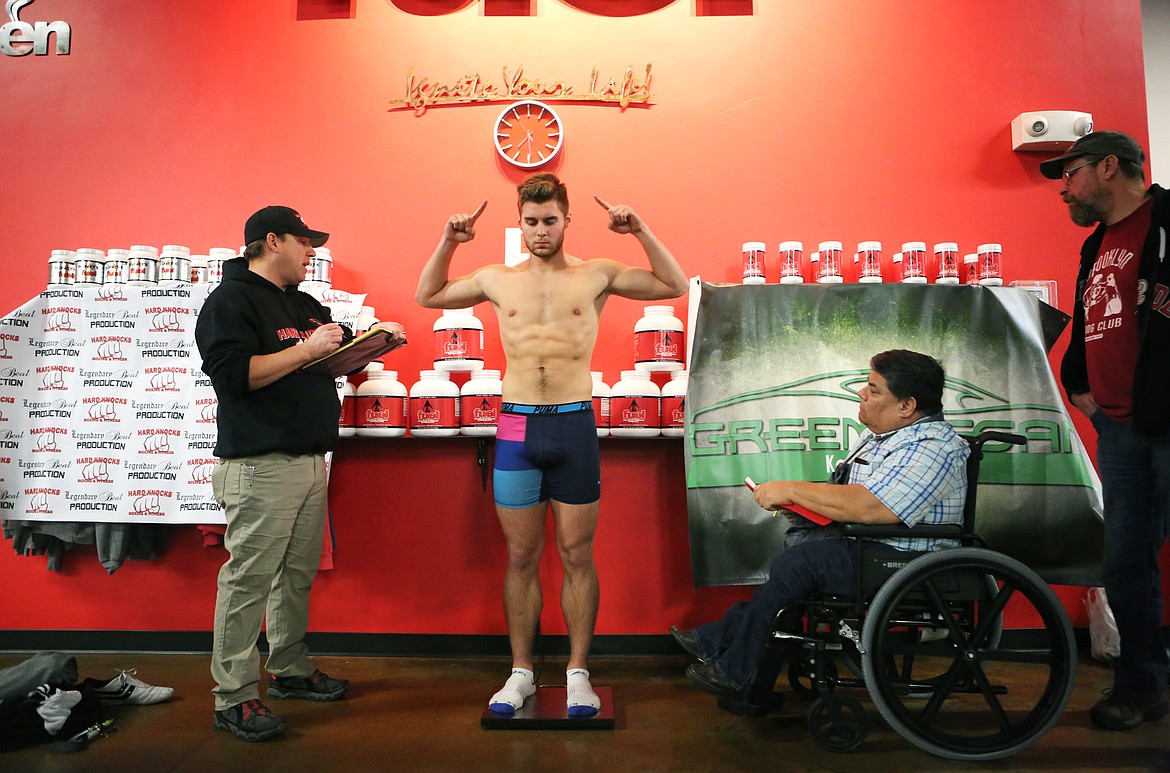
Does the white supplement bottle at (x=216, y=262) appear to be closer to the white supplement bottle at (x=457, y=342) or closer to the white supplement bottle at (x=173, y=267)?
the white supplement bottle at (x=173, y=267)

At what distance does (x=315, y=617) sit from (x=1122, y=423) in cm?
332

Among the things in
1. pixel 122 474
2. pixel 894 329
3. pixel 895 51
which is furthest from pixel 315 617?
pixel 895 51

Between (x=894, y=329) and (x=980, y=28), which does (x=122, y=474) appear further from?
(x=980, y=28)

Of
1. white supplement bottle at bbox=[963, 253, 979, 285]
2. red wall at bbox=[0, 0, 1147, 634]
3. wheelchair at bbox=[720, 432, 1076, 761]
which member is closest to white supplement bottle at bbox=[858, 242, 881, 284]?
red wall at bbox=[0, 0, 1147, 634]

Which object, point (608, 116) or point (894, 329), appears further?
point (608, 116)

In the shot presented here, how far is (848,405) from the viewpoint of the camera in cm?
335

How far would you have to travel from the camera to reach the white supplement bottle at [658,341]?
10.9 feet

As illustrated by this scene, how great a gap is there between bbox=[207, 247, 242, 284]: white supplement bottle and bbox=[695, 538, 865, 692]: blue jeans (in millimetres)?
2646

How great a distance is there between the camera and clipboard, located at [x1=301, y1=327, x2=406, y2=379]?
2.69m

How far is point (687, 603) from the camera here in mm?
3564

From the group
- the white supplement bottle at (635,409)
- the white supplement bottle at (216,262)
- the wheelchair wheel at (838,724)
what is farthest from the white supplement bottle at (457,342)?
the wheelchair wheel at (838,724)

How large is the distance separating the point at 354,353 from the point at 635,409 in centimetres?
120

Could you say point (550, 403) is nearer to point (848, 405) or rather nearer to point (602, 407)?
point (602, 407)

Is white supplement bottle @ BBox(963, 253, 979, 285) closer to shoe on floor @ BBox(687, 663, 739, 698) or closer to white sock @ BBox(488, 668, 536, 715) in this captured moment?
shoe on floor @ BBox(687, 663, 739, 698)
